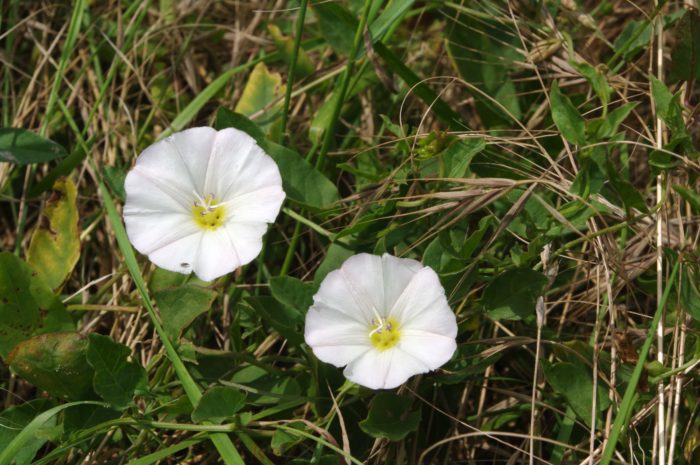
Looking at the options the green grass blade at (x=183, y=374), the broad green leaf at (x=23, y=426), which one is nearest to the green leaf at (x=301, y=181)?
the green grass blade at (x=183, y=374)

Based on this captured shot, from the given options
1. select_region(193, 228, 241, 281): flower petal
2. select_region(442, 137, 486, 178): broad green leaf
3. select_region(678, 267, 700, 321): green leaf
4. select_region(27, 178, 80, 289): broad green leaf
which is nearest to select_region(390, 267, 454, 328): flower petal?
select_region(442, 137, 486, 178): broad green leaf

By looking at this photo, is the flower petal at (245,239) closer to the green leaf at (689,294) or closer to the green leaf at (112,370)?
the green leaf at (112,370)

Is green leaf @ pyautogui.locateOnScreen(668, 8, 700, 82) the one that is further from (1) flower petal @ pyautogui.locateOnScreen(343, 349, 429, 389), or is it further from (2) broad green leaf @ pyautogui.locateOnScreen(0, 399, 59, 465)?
(2) broad green leaf @ pyautogui.locateOnScreen(0, 399, 59, 465)

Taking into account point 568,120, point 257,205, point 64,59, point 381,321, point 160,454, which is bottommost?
point 160,454

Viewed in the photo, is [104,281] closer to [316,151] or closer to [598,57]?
[316,151]

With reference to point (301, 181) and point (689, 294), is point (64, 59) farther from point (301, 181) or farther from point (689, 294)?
point (689, 294)

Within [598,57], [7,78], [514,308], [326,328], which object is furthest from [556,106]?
[7,78]

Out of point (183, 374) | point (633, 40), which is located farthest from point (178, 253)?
point (633, 40)

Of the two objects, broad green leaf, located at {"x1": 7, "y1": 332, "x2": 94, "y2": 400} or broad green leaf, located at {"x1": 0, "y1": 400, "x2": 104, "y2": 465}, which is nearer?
broad green leaf, located at {"x1": 0, "y1": 400, "x2": 104, "y2": 465}
